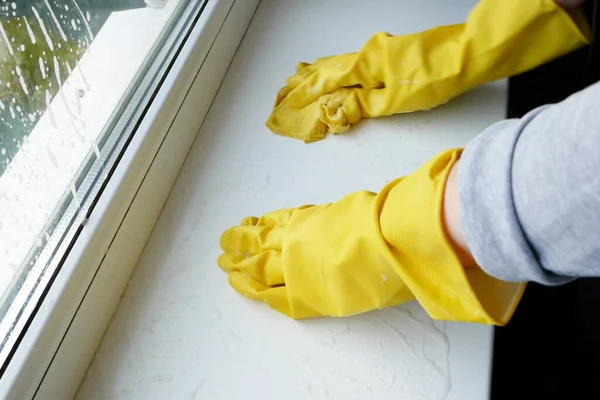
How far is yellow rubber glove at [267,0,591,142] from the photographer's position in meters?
0.65

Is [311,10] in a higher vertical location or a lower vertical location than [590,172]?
higher

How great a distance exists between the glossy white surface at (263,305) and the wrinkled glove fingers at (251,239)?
0.09ft

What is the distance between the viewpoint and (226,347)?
22.5 inches

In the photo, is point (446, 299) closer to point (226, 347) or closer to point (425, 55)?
point (226, 347)

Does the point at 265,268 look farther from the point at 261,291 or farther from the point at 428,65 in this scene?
the point at 428,65

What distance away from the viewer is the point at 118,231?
62 centimetres

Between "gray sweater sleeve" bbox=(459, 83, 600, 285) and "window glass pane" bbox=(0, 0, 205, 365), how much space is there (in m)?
0.40

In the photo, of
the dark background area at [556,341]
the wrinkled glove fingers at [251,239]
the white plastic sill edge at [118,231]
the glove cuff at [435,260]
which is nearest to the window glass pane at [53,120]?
the white plastic sill edge at [118,231]

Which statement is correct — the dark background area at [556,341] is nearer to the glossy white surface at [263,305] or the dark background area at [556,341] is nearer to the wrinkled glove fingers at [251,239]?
the glossy white surface at [263,305]

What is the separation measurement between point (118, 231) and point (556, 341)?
2.10ft

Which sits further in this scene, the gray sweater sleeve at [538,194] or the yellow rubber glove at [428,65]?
the yellow rubber glove at [428,65]

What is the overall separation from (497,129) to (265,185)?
14.0 inches

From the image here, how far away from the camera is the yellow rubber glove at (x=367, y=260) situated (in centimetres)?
45

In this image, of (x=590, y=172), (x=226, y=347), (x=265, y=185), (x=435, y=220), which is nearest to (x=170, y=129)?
(x=265, y=185)
